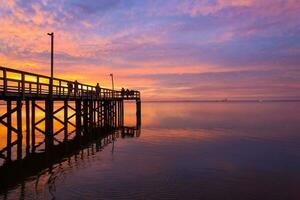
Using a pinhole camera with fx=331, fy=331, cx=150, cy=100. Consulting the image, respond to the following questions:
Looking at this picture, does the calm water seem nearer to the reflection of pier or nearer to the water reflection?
the water reflection

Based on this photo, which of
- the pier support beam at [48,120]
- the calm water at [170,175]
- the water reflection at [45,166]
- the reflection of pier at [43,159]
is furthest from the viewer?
the pier support beam at [48,120]

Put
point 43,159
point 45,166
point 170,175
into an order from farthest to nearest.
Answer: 1. point 43,159
2. point 45,166
3. point 170,175

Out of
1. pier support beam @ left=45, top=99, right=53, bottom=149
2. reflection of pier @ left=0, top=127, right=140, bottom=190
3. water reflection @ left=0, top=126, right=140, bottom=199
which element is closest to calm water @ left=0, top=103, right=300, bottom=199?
water reflection @ left=0, top=126, right=140, bottom=199

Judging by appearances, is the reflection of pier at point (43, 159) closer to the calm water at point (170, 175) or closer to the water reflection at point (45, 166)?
the water reflection at point (45, 166)

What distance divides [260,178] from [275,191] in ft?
7.03

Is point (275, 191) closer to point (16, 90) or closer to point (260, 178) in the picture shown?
point (260, 178)

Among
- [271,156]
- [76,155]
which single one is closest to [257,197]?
[271,156]

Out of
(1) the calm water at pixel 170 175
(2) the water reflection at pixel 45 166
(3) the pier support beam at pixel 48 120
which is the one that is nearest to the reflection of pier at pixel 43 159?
(2) the water reflection at pixel 45 166

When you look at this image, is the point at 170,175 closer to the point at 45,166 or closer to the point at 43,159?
the point at 45,166

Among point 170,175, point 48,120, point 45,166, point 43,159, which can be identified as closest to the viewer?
point 170,175

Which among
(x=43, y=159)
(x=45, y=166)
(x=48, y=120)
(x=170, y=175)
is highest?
(x=48, y=120)

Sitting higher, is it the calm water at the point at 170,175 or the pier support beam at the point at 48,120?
the pier support beam at the point at 48,120

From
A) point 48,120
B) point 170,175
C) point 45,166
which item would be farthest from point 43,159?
point 170,175

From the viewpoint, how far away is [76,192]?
1384 cm
